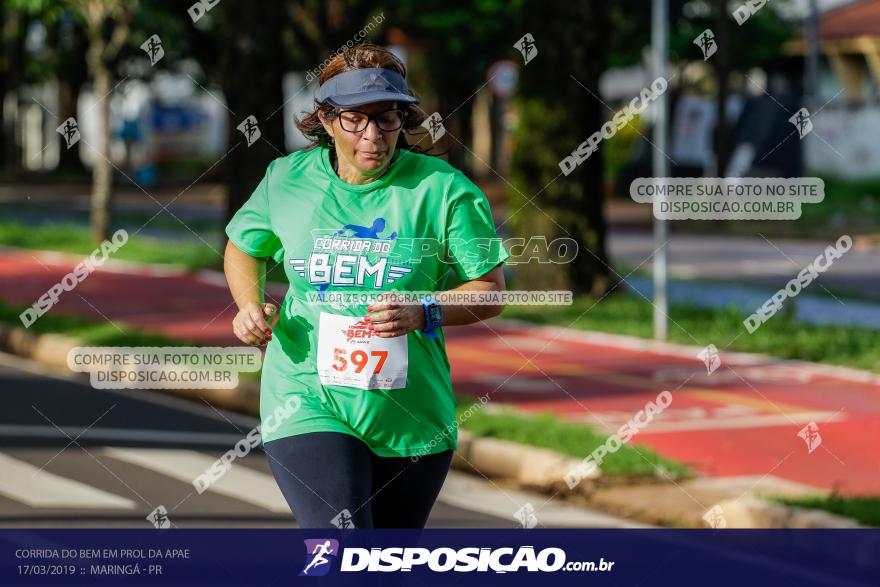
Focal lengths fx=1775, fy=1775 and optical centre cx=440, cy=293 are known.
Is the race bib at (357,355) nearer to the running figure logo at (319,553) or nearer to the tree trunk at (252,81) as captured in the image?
the running figure logo at (319,553)

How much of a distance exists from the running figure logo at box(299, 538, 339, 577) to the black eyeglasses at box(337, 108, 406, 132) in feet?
3.57

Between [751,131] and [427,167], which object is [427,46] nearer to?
[751,131]

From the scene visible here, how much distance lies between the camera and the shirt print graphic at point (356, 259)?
184 inches

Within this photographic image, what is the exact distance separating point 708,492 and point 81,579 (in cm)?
368

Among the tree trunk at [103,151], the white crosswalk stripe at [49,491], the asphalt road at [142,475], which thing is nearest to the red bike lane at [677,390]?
the asphalt road at [142,475]

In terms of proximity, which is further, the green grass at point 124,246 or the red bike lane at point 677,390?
the green grass at point 124,246

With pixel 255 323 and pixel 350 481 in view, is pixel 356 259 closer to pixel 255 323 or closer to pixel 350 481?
pixel 255 323

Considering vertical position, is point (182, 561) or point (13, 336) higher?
point (13, 336)

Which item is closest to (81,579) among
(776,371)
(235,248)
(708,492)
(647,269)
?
(235,248)

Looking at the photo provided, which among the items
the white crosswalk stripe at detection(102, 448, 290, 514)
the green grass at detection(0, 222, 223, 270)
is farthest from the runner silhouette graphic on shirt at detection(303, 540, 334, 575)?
the green grass at detection(0, 222, 223, 270)

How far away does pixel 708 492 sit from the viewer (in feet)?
28.8

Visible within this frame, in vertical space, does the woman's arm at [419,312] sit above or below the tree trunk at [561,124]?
below

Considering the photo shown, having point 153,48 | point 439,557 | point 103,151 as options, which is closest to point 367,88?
point 439,557

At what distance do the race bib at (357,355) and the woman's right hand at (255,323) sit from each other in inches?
5.7
